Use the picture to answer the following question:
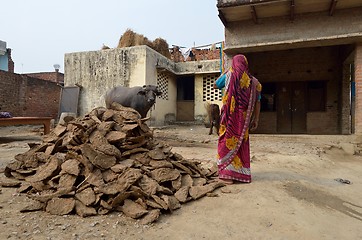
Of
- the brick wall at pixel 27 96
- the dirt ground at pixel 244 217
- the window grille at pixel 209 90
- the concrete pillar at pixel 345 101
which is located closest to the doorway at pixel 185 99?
the window grille at pixel 209 90

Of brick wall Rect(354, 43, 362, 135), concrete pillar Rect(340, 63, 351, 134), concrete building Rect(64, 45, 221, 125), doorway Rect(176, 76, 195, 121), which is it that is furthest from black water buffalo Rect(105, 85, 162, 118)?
doorway Rect(176, 76, 195, 121)

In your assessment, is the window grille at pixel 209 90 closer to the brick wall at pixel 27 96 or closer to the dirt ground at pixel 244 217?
the brick wall at pixel 27 96

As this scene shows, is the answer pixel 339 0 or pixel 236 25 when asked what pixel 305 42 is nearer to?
pixel 339 0

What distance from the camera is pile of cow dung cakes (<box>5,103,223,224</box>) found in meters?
2.12

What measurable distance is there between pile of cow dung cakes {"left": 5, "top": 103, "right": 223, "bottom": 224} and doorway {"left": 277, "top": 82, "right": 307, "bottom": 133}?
282 inches

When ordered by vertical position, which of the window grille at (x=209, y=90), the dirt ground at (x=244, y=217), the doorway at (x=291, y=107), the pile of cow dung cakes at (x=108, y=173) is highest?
the window grille at (x=209, y=90)

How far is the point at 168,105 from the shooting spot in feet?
43.3

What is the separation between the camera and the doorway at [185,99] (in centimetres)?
1412

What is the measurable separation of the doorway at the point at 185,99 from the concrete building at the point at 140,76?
6 cm

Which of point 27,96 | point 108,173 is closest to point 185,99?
point 27,96

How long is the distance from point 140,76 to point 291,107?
6.38 metres

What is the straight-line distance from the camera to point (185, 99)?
49.7 ft

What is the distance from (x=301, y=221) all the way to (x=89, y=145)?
2.15 metres

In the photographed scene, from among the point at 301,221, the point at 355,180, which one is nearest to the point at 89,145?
the point at 301,221
